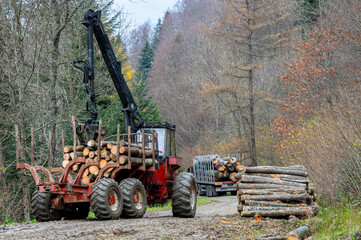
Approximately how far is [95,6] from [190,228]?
13144 millimetres

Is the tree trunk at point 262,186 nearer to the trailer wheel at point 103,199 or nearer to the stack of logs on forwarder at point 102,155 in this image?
the stack of logs on forwarder at point 102,155

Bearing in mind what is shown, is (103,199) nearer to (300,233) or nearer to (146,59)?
(300,233)

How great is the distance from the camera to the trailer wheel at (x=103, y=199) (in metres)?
9.80

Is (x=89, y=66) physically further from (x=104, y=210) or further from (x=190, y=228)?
(x=190, y=228)

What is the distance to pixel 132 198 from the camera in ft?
35.0

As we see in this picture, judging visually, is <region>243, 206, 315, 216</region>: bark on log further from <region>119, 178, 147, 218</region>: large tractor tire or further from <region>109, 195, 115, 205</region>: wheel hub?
<region>109, 195, 115, 205</region>: wheel hub

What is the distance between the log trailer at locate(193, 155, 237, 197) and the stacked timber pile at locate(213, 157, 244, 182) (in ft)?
0.75

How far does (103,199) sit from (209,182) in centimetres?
1675

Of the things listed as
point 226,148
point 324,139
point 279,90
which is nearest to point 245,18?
point 279,90

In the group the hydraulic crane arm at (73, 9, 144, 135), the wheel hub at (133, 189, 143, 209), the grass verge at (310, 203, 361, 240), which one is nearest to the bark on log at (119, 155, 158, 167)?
the wheel hub at (133, 189, 143, 209)

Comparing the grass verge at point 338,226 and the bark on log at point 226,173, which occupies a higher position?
the bark on log at point 226,173

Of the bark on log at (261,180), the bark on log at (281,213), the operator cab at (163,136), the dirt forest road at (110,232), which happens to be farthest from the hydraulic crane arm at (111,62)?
the dirt forest road at (110,232)

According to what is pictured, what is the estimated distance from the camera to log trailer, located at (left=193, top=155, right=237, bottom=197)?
25547 mm

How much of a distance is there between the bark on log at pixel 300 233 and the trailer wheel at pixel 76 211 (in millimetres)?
5968
